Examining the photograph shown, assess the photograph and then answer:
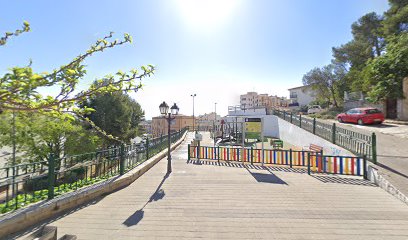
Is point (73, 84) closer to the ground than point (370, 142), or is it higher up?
higher up

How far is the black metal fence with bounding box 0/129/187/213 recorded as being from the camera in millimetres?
4598

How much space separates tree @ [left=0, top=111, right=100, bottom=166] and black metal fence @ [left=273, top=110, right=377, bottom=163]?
1506 cm

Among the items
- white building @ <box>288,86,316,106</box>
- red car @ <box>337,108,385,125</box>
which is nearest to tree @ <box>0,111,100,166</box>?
red car @ <box>337,108,385,125</box>

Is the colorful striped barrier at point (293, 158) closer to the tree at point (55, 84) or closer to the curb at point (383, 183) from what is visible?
the curb at point (383, 183)

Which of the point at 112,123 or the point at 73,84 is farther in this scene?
the point at 112,123

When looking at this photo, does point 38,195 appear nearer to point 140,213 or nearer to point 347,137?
point 140,213

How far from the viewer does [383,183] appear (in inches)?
271

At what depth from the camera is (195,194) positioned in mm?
6398

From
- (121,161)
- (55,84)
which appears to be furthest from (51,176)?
(55,84)

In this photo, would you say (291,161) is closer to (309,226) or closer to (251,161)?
(251,161)

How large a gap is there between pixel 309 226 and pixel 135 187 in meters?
5.27

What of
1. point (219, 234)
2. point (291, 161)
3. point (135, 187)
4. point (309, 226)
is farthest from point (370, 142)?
point (135, 187)

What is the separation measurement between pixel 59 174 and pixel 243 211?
16.4ft

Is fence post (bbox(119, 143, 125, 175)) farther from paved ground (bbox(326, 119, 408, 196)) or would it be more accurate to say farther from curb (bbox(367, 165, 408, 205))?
paved ground (bbox(326, 119, 408, 196))
